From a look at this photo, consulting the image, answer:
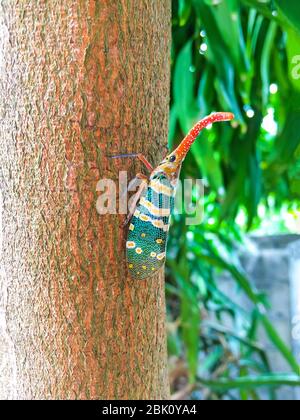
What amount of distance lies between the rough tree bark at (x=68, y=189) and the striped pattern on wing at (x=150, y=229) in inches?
0.5

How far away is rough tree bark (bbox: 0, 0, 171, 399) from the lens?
442 millimetres

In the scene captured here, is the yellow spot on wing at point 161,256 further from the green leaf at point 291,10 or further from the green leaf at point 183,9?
the green leaf at point 183,9

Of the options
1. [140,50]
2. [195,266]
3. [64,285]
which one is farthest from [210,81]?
[64,285]

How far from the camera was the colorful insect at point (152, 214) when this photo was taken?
46 cm

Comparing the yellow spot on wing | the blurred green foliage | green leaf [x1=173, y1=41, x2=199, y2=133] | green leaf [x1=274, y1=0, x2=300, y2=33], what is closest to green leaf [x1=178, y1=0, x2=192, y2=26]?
the blurred green foliage

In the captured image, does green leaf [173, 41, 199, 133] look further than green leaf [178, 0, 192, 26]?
Yes

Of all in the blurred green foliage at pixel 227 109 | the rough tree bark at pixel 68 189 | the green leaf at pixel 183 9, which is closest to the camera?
the rough tree bark at pixel 68 189

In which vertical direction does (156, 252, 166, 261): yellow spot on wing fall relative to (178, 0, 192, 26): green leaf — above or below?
below

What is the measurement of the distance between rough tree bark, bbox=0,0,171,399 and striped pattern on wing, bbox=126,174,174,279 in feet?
0.04

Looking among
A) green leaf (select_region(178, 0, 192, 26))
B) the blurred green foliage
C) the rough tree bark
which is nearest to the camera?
the rough tree bark

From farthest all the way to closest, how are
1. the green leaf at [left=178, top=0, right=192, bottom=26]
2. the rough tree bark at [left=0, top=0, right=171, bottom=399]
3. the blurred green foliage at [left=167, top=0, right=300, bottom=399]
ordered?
the blurred green foliage at [left=167, top=0, right=300, bottom=399], the green leaf at [left=178, top=0, right=192, bottom=26], the rough tree bark at [left=0, top=0, right=171, bottom=399]

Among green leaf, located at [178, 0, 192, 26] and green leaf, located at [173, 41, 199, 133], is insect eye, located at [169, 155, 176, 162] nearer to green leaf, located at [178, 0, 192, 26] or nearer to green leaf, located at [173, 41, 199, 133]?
green leaf, located at [178, 0, 192, 26]

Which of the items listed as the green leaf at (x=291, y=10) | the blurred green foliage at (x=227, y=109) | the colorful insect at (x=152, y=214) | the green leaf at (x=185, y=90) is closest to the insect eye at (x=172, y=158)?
the colorful insect at (x=152, y=214)
